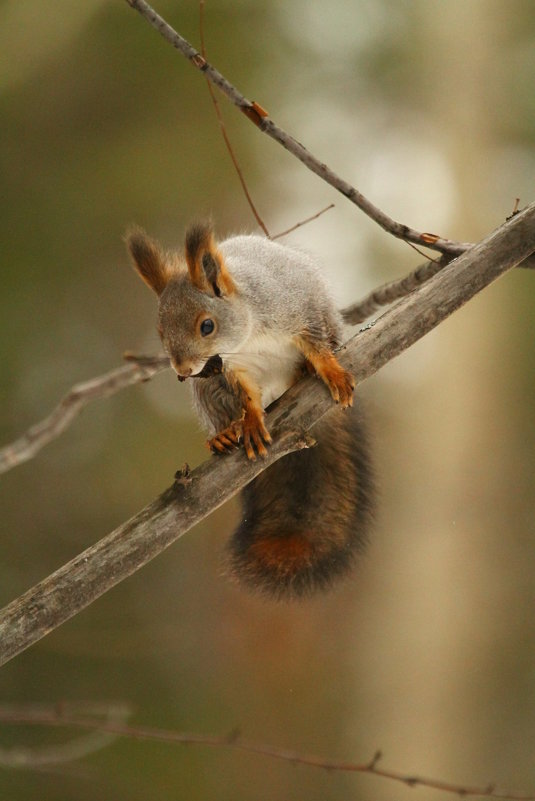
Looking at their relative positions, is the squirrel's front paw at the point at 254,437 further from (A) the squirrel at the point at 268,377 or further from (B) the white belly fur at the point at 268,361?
(B) the white belly fur at the point at 268,361

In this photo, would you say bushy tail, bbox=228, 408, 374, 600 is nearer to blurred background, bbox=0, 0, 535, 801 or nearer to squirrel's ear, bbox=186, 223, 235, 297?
squirrel's ear, bbox=186, 223, 235, 297

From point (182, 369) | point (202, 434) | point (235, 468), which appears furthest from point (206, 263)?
point (202, 434)

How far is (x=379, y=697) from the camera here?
3.31m

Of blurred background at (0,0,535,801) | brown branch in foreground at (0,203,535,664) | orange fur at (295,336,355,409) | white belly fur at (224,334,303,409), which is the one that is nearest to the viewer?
brown branch in foreground at (0,203,535,664)

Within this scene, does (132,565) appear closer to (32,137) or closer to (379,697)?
(379,697)

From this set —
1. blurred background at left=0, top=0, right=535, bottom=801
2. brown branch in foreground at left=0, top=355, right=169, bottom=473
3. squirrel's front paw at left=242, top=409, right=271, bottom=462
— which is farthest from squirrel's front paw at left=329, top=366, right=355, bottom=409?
blurred background at left=0, top=0, right=535, bottom=801

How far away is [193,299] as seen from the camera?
1572 mm

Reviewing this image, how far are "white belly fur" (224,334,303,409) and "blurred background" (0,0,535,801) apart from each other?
133cm

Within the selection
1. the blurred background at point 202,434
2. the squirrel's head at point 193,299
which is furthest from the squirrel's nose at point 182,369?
the blurred background at point 202,434

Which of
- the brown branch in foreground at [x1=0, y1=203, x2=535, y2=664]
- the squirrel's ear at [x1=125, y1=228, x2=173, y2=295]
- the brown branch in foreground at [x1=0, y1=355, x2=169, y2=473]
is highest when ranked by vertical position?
the brown branch in foreground at [x1=0, y1=355, x2=169, y2=473]

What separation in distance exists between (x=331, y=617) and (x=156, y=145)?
2009mm

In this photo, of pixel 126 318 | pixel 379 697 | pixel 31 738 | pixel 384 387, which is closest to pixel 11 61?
pixel 126 318

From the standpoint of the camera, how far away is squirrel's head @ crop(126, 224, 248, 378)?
1.51 metres

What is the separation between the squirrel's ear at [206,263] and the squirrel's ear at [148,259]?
9 cm
